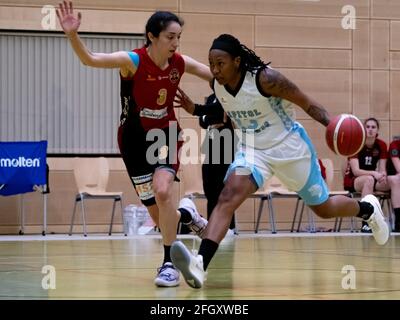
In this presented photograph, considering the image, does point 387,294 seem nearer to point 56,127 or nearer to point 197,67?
point 197,67

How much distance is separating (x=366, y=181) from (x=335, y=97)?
2558 millimetres

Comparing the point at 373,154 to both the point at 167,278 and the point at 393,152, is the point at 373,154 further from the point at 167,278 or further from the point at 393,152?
the point at 167,278

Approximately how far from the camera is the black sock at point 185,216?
6328 millimetres

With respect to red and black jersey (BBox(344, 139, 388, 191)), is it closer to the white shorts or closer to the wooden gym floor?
the wooden gym floor

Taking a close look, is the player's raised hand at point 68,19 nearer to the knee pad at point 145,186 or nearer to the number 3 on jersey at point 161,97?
the number 3 on jersey at point 161,97

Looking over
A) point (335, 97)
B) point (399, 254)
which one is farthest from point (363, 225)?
point (399, 254)

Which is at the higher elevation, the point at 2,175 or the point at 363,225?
the point at 2,175

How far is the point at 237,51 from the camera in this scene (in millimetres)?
5426

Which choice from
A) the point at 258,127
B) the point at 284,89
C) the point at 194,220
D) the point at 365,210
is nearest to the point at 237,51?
the point at 284,89

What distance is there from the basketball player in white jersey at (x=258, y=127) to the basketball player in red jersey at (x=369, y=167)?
761 cm

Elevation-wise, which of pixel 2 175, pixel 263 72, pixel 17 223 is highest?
pixel 263 72

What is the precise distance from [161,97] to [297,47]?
969 centimetres

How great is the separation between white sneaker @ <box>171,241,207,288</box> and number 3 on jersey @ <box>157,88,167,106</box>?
4.37 ft

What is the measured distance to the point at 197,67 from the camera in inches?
238
